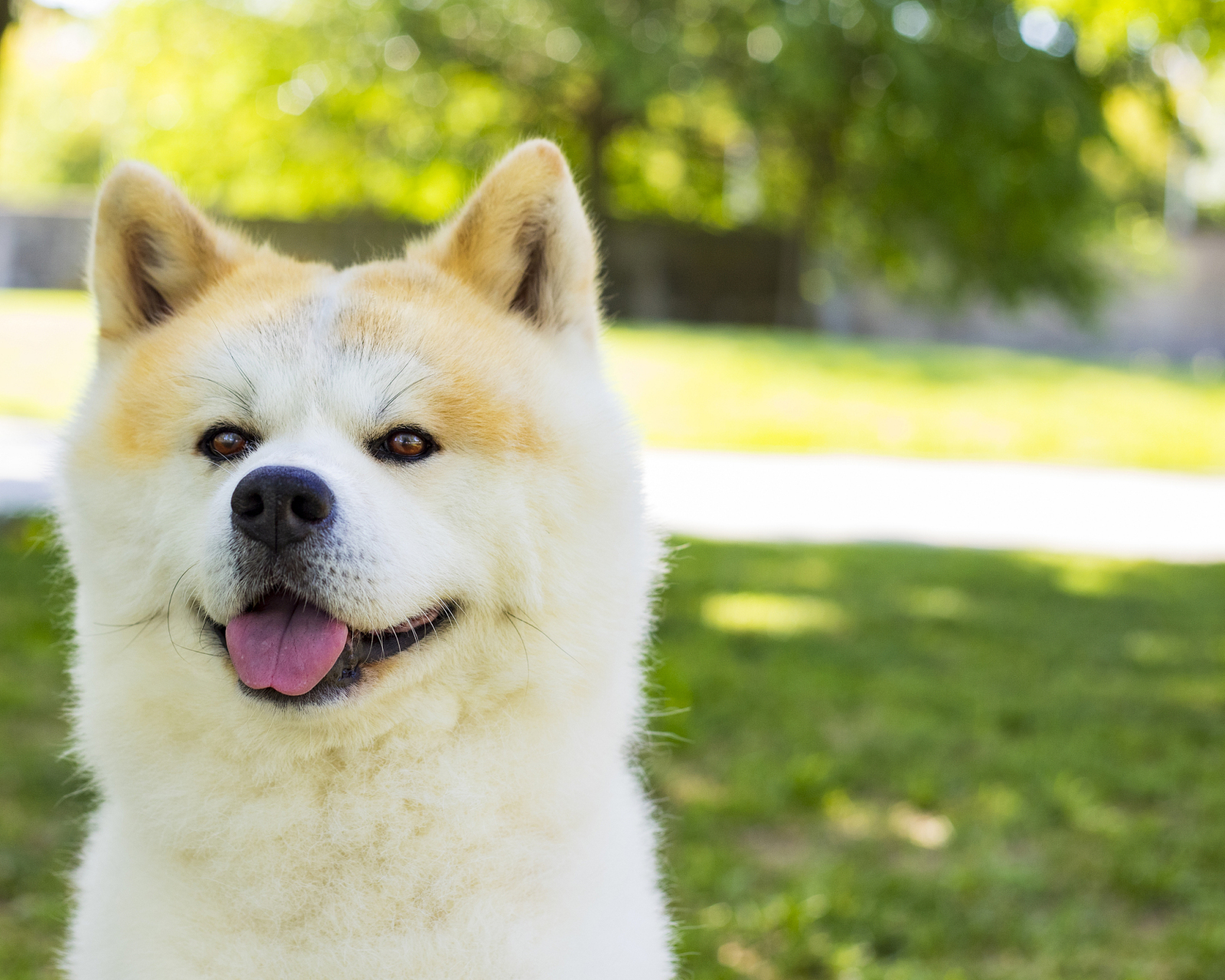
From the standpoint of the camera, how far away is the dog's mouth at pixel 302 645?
1.90m

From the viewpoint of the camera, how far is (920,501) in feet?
31.4

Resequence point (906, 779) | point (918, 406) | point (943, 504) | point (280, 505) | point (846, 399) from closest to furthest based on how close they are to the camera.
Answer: point (280, 505), point (906, 779), point (943, 504), point (918, 406), point (846, 399)

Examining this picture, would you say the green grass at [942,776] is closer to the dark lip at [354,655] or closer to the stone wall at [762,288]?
the dark lip at [354,655]

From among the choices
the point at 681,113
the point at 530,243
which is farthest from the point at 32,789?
the point at 681,113

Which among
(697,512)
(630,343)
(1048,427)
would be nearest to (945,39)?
(630,343)

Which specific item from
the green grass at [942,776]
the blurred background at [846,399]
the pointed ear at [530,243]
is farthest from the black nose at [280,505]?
the green grass at [942,776]

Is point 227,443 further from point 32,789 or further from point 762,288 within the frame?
point 762,288

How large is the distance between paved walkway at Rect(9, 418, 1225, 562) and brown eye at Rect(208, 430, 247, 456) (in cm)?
Answer: 616

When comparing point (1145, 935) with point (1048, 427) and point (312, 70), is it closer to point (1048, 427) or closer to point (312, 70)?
point (1048, 427)

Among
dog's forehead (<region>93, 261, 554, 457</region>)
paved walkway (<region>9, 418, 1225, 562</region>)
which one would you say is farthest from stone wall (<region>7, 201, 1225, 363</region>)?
dog's forehead (<region>93, 261, 554, 457</region>)

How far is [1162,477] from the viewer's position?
10719 millimetres

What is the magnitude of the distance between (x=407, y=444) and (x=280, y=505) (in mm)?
281

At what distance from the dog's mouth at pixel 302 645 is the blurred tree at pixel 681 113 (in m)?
15.2

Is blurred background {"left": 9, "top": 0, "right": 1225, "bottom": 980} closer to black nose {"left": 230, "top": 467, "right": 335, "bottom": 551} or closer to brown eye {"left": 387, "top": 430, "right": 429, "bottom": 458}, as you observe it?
brown eye {"left": 387, "top": 430, "right": 429, "bottom": 458}
